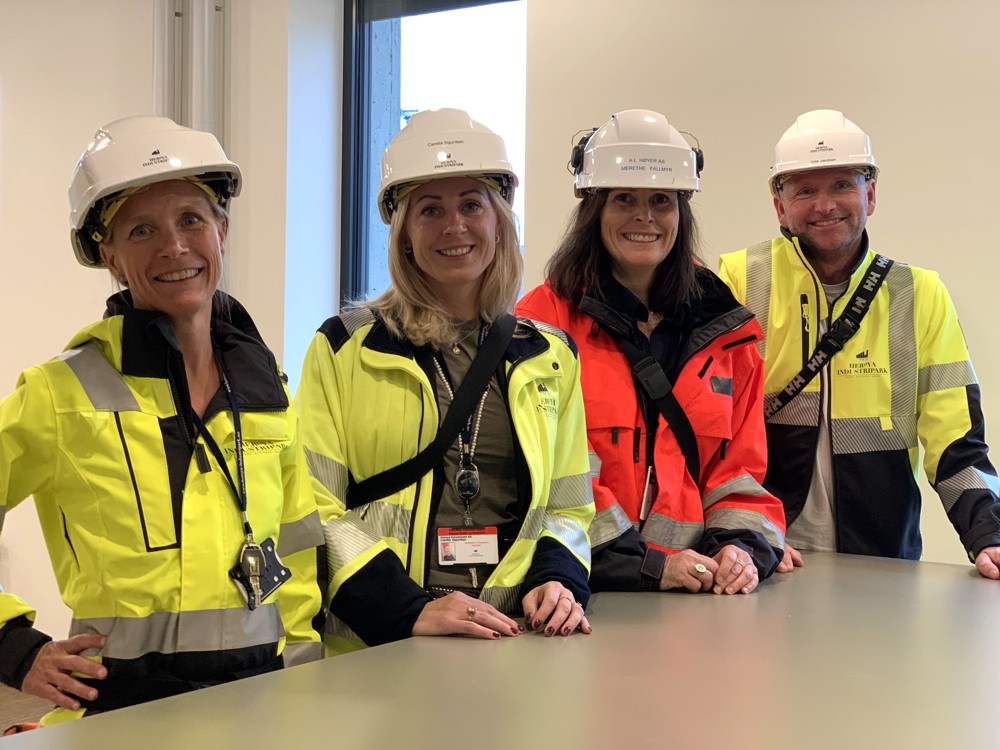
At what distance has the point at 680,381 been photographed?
246 centimetres

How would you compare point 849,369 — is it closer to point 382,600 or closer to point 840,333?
point 840,333

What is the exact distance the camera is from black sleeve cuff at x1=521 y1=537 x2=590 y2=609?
6.66ft

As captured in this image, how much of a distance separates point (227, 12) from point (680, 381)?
3531 millimetres

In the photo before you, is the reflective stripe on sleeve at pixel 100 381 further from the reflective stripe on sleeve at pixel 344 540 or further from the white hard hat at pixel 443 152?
the white hard hat at pixel 443 152

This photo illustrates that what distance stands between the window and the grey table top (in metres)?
3.50

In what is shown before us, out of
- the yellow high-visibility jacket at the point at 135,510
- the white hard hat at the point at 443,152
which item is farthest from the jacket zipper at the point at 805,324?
the yellow high-visibility jacket at the point at 135,510

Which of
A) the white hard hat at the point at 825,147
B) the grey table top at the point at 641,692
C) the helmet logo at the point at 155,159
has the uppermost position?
the white hard hat at the point at 825,147

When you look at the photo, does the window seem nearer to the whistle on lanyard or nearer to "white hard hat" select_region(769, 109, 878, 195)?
"white hard hat" select_region(769, 109, 878, 195)

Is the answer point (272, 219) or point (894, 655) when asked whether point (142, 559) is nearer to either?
point (894, 655)

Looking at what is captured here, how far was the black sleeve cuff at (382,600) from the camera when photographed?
192 centimetres

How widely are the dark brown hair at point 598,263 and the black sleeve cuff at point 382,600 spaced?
0.91 metres

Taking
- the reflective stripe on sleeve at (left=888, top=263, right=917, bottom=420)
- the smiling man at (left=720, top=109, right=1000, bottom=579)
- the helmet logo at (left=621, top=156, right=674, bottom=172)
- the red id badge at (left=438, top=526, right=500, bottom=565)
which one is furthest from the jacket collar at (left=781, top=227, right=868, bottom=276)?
the red id badge at (left=438, top=526, right=500, bottom=565)

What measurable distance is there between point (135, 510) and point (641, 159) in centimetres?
146

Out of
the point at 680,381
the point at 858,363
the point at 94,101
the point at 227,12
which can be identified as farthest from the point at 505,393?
the point at 94,101
